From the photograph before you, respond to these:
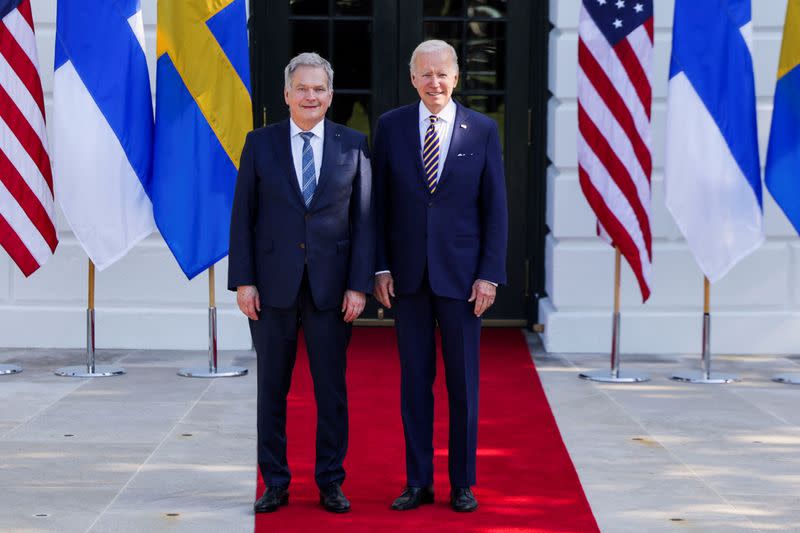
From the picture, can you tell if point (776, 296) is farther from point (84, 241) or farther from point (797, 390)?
point (84, 241)

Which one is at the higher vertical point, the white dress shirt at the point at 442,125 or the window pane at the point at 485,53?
the window pane at the point at 485,53

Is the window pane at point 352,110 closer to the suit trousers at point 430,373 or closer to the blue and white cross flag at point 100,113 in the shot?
the blue and white cross flag at point 100,113

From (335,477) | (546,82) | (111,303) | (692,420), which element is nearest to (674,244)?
(546,82)

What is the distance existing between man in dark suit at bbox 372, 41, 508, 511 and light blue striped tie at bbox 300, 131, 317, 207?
25 centimetres

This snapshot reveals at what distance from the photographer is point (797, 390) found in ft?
24.2

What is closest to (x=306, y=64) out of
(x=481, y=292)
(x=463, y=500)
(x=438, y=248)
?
(x=438, y=248)

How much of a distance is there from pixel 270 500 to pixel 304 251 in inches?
35.6

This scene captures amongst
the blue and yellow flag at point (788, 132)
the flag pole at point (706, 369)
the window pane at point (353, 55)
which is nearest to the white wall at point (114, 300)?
the window pane at point (353, 55)

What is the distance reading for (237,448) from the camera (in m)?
5.78

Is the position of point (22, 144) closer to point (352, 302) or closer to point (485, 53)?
point (485, 53)

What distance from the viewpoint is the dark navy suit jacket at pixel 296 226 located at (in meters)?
4.62

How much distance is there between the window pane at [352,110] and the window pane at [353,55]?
77 millimetres

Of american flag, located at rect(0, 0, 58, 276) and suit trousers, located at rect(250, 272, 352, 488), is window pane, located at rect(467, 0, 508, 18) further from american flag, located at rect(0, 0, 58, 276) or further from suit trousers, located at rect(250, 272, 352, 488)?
suit trousers, located at rect(250, 272, 352, 488)

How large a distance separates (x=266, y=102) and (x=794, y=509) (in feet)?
17.6
